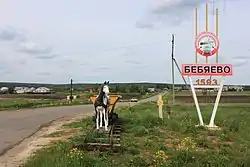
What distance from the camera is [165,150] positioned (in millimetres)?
12492

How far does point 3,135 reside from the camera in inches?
702

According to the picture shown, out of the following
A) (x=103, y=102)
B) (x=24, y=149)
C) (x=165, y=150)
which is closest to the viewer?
(x=165, y=150)

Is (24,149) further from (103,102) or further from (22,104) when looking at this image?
(22,104)

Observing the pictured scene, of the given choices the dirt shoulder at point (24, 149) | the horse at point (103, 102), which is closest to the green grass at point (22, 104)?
the dirt shoulder at point (24, 149)

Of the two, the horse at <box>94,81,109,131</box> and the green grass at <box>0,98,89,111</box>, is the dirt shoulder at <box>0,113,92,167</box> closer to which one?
the horse at <box>94,81,109,131</box>

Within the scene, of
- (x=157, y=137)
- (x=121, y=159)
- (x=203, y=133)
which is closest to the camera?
(x=121, y=159)

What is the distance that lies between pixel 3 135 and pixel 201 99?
39.0 meters

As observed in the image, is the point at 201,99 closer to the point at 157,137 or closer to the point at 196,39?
the point at 196,39

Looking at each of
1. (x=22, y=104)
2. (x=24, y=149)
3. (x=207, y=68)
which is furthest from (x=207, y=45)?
(x=22, y=104)

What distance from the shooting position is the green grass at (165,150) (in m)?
9.92

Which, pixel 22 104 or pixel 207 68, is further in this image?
pixel 22 104

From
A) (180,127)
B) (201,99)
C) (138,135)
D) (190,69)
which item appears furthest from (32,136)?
(201,99)

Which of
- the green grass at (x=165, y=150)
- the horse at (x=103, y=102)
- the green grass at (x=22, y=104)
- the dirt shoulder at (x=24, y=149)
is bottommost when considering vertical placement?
the dirt shoulder at (x=24, y=149)

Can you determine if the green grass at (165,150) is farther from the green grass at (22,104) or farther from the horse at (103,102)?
the green grass at (22,104)
